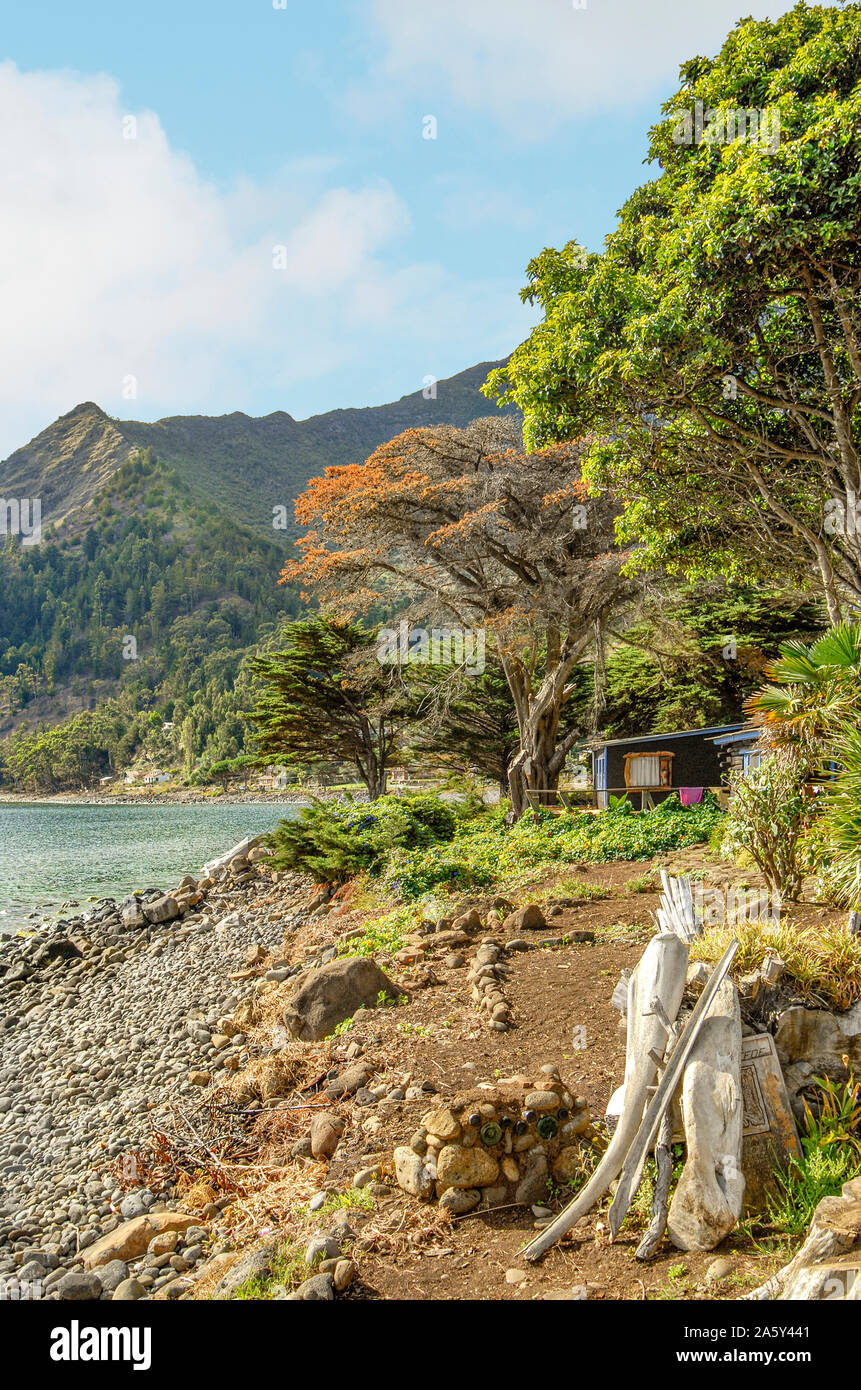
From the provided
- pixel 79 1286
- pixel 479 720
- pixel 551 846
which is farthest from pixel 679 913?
pixel 479 720

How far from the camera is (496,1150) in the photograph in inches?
155

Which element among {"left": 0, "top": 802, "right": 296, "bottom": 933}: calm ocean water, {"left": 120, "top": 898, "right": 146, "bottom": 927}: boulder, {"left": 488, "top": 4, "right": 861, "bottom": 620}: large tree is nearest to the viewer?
{"left": 488, "top": 4, "right": 861, "bottom": 620}: large tree

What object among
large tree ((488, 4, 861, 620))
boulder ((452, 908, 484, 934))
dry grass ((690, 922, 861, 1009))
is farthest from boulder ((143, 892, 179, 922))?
dry grass ((690, 922, 861, 1009))

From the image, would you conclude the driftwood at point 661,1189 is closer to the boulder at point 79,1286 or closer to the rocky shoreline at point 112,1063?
the rocky shoreline at point 112,1063

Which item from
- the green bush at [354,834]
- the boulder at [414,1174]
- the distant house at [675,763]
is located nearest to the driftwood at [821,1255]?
the boulder at [414,1174]

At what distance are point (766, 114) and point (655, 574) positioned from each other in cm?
967

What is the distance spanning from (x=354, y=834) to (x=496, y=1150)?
34.1 ft

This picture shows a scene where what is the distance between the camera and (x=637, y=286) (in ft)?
31.2

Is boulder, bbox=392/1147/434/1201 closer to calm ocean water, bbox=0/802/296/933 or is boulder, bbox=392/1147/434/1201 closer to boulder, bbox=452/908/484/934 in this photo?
boulder, bbox=452/908/484/934

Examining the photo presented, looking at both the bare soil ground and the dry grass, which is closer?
the bare soil ground

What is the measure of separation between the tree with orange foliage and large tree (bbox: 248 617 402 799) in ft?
20.9

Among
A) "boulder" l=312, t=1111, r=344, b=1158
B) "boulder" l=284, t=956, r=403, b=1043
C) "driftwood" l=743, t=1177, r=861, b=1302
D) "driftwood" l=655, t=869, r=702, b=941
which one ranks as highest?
"driftwood" l=655, t=869, r=702, b=941

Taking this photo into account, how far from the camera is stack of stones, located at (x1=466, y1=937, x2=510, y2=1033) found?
5.82 m

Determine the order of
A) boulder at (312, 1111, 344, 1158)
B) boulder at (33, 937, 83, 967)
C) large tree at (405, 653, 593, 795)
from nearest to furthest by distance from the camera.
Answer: boulder at (312, 1111, 344, 1158)
boulder at (33, 937, 83, 967)
large tree at (405, 653, 593, 795)
